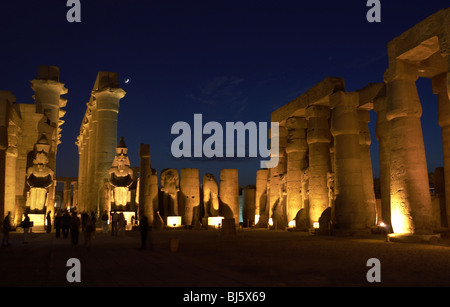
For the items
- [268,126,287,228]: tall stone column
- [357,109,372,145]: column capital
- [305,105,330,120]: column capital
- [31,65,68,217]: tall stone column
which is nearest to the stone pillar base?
[357,109,372,145]: column capital

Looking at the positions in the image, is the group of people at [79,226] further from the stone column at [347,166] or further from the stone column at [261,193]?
the stone column at [261,193]

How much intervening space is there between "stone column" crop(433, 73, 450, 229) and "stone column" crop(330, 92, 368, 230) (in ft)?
10.4

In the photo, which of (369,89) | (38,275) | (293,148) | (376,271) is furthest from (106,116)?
(376,271)

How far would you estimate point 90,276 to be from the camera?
6.65 meters

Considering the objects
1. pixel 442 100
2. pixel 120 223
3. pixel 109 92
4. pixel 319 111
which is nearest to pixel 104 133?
pixel 109 92

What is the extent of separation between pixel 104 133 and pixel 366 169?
16.8m

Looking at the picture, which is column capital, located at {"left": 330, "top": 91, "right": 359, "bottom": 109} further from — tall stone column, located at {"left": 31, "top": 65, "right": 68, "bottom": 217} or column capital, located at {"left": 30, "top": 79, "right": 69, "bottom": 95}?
column capital, located at {"left": 30, "top": 79, "right": 69, "bottom": 95}

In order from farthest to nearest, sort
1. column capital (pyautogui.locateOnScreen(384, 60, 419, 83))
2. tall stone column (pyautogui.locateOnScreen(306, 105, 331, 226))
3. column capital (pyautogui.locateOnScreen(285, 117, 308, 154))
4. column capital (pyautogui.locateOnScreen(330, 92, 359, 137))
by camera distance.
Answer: column capital (pyautogui.locateOnScreen(285, 117, 308, 154)), tall stone column (pyautogui.locateOnScreen(306, 105, 331, 226)), column capital (pyautogui.locateOnScreen(330, 92, 359, 137)), column capital (pyautogui.locateOnScreen(384, 60, 419, 83))

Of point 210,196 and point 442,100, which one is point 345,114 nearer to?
point 442,100

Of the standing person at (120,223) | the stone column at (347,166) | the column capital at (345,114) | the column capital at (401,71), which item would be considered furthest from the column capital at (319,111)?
the standing person at (120,223)

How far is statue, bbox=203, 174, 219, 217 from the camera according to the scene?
2825cm

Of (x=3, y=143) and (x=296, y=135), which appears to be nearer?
(x=3, y=143)

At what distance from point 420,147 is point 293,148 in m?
9.68

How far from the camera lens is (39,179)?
880 inches
